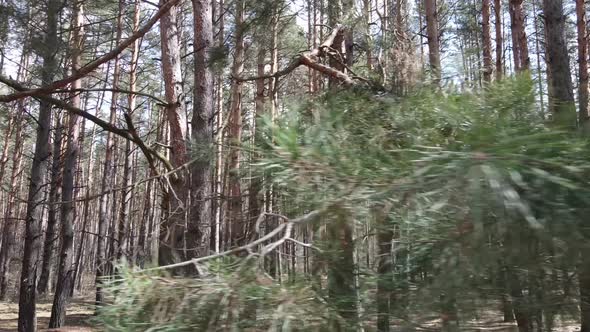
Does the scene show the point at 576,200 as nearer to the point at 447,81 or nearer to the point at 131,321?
the point at 447,81

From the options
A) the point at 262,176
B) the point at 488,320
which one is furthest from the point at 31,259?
the point at 488,320

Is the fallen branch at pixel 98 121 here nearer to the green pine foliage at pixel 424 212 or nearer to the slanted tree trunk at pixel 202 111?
the slanted tree trunk at pixel 202 111

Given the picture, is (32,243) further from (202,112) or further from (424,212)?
(424,212)

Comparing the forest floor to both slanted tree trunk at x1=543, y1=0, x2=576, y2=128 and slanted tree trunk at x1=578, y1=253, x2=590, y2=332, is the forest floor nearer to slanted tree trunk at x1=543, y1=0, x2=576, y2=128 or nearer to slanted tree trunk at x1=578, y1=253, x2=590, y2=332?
slanted tree trunk at x1=543, y1=0, x2=576, y2=128

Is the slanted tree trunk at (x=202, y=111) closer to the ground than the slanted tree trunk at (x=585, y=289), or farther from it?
farther from it

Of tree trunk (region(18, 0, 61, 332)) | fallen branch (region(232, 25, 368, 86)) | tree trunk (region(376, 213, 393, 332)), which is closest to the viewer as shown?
tree trunk (region(376, 213, 393, 332))

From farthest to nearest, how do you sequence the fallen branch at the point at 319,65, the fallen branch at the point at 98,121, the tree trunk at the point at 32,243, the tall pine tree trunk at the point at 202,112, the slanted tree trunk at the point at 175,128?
1. the tree trunk at the point at 32,243
2. the tall pine tree trunk at the point at 202,112
3. the slanted tree trunk at the point at 175,128
4. the fallen branch at the point at 98,121
5. the fallen branch at the point at 319,65

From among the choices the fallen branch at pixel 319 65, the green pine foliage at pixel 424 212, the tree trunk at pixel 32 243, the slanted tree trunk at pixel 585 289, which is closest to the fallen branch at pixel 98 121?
the fallen branch at pixel 319 65

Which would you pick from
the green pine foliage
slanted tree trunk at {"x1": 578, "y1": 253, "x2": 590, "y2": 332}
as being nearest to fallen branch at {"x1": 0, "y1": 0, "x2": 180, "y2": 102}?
the green pine foliage

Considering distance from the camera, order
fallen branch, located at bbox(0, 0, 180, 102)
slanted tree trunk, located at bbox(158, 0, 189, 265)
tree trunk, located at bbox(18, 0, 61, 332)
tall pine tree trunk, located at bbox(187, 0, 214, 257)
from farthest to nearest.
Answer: tree trunk, located at bbox(18, 0, 61, 332) < tall pine tree trunk, located at bbox(187, 0, 214, 257) < slanted tree trunk, located at bbox(158, 0, 189, 265) < fallen branch, located at bbox(0, 0, 180, 102)

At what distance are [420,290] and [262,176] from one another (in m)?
0.68

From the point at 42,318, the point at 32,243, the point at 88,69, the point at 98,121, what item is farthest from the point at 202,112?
the point at 42,318

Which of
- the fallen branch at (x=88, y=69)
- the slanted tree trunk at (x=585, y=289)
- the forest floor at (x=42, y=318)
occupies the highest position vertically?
the fallen branch at (x=88, y=69)

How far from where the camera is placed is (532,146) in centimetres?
111
